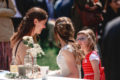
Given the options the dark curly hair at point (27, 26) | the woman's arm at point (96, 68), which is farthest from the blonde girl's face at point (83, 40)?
the dark curly hair at point (27, 26)

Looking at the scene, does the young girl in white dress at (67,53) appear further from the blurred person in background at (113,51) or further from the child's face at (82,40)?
the blurred person in background at (113,51)

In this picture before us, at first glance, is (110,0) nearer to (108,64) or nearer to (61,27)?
(108,64)

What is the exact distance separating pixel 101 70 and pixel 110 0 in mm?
1817

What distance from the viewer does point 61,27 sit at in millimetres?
3928

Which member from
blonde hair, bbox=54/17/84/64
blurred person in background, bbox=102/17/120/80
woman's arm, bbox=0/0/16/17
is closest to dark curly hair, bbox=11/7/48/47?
blonde hair, bbox=54/17/84/64

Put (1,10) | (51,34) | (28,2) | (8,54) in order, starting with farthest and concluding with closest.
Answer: (51,34) → (28,2) → (8,54) → (1,10)

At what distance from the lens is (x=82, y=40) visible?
420 centimetres

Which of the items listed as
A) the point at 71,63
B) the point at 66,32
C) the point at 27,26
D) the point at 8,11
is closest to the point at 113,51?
the point at 71,63

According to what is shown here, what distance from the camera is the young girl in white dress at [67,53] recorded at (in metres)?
3.71

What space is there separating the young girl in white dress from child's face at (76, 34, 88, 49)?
194 mm

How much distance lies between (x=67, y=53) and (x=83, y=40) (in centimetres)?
51

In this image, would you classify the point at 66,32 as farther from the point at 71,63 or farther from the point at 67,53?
the point at 71,63

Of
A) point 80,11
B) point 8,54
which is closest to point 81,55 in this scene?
point 80,11

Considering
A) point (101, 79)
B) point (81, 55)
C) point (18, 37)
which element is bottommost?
point (101, 79)
